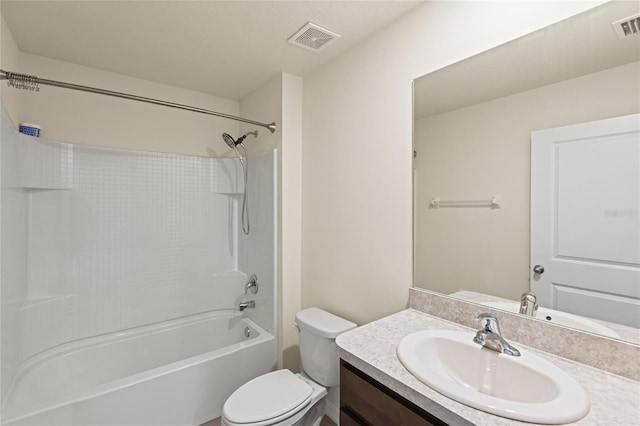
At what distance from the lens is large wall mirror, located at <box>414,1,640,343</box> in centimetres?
92

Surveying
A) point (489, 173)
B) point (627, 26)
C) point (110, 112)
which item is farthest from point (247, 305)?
point (627, 26)

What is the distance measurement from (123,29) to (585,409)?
2.57 metres

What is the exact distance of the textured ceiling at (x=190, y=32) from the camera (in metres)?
1.49

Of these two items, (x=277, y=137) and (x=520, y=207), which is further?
(x=277, y=137)

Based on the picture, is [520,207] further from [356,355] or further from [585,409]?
[356,355]

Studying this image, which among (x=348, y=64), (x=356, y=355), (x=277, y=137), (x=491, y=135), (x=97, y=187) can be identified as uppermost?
A: (x=348, y=64)

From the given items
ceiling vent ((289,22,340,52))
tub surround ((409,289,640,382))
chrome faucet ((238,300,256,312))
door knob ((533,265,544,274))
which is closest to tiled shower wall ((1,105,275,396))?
chrome faucet ((238,300,256,312))

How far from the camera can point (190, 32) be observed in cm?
171

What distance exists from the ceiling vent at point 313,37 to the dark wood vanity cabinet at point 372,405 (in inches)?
67.0

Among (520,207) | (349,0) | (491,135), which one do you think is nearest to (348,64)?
(349,0)

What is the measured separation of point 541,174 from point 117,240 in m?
2.72

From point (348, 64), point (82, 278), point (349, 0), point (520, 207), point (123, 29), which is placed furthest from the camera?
point (82, 278)

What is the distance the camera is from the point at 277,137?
7.40 feet

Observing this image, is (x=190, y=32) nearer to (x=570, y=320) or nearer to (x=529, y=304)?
(x=529, y=304)
